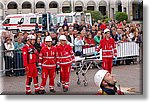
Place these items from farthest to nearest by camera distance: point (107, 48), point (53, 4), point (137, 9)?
point (107, 48) < point (53, 4) < point (137, 9)

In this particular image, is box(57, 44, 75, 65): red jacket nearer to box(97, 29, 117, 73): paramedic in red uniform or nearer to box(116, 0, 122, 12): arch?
box(97, 29, 117, 73): paramedic in red uniform

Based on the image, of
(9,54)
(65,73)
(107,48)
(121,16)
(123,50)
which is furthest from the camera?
(123,50)

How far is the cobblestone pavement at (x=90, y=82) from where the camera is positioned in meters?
5.60

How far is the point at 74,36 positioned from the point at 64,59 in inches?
38.2

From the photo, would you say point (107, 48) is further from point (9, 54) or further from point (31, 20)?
point (9, 54)

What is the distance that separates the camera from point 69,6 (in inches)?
237

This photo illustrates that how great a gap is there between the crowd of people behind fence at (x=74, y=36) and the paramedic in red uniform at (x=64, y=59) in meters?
Result: 0.11

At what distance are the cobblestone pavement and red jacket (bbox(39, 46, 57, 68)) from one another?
0.95 ft

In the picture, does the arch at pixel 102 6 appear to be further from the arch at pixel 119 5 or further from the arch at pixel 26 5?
the arch at pixel 26 5

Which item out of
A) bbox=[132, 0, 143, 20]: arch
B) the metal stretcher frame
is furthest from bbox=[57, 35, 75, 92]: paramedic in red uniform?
bbox=[132, 0, 143, 20]: arch

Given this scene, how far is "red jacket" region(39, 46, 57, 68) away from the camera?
600 centimetres

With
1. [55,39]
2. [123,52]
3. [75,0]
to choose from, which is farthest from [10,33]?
[123,52]

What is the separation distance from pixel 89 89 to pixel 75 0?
124 centimetres

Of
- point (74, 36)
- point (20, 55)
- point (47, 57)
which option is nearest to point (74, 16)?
point (74, 36)
